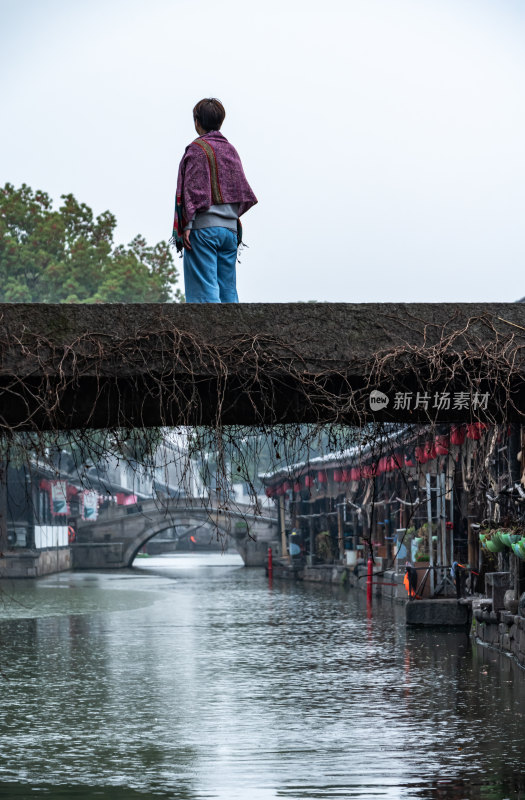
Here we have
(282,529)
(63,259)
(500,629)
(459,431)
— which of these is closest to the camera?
(459,431)

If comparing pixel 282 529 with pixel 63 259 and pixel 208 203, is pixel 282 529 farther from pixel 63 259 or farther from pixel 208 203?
pixel 208 203

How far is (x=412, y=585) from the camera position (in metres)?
18.7

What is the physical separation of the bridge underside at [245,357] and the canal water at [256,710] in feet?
13.9

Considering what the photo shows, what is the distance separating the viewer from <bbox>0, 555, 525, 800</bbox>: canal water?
8336 mm

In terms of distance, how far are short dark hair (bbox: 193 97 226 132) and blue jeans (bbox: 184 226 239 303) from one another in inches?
17.6

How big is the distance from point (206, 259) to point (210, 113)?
2.08ft

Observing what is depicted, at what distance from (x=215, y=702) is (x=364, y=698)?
64.3 inches

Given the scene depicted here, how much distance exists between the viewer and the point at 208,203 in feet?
15.8

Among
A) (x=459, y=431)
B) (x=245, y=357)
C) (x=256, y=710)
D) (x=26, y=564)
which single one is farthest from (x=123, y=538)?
(x=245, y=357)

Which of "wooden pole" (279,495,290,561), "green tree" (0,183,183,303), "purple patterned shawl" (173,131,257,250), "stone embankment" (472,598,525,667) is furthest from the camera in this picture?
"wooden pole" (279,495,290,561)

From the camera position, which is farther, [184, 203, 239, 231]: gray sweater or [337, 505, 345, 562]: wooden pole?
[337, 505, 345, 562]: wooden pole

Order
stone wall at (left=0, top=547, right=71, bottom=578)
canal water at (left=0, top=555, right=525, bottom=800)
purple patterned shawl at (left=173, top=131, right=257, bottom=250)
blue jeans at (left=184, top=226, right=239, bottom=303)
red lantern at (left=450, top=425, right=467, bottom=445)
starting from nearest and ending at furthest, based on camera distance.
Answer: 1. purple patterned shawl at (left=173, top=131, right=257, bottom=250)
2. blue jeans at (left=184, top=226, right=239, bottom=303)
3. red lantern at (left=450, top=425, right=467, bottom=445)
4. canal water at (left=0, top=555, right=525, bottom=800)
5. stone wall at (left=0, top=547, right=71, bottom=578)

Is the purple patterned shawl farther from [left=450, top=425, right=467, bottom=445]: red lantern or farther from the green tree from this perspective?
the green tree

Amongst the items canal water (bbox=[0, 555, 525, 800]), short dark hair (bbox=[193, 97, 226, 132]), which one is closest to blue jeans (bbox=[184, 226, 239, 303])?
short dark hair (bbox=[193, 97, 226, 132])
